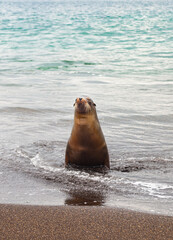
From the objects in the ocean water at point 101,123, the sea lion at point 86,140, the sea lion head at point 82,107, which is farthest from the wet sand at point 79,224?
the sea lion head at point 82,107

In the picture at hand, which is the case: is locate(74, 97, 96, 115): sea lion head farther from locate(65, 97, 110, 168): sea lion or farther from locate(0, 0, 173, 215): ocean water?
locate(0, 0, 173, 215): ocean water

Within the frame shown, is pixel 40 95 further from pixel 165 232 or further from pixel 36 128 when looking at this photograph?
pixel 165 232

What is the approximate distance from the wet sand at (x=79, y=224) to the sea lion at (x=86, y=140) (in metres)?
1.27

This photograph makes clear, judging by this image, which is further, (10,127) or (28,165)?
(10,127)

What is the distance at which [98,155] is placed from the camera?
466 cm

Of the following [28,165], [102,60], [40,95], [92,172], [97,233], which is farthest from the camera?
[102,60]

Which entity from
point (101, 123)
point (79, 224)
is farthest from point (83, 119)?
point (101, 123)

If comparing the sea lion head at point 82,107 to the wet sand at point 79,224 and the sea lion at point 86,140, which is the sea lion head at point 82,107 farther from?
the wet sand at point 79,224

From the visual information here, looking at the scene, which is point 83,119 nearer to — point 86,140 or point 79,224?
point 86,140

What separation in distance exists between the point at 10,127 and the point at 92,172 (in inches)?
110

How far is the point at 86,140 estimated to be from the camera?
4.60 metres

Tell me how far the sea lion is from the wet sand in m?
1.27

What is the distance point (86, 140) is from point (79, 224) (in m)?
1.62

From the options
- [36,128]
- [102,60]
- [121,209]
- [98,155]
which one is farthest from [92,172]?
[102,60]
